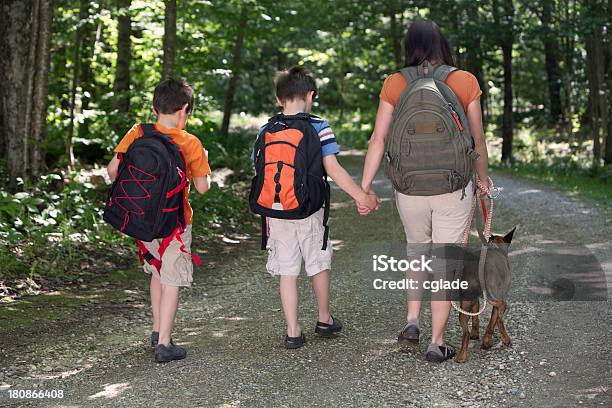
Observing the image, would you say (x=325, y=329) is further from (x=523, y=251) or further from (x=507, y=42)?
(x=507, y=42)

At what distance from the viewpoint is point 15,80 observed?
427 inches

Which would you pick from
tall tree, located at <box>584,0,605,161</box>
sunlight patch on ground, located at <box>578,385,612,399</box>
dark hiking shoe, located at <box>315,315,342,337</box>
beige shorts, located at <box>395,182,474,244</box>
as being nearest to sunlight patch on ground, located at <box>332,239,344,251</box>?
dark hiking shoe, located at <box>315,315,342,337</box>

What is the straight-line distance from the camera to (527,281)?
7773mm

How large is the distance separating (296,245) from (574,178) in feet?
51.6

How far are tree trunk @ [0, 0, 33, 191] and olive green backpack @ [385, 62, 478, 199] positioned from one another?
6.77 m

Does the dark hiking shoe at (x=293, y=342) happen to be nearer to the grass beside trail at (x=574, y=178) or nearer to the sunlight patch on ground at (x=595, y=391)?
the sunlight patch on ground at (x=595, y=391)

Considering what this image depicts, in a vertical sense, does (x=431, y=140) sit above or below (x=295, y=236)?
above

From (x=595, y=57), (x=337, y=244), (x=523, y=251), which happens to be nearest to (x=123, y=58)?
(x=337, y=244)

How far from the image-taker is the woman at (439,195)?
518 cm

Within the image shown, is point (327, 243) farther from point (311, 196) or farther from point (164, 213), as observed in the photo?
point (164, 213)

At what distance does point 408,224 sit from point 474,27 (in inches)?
745

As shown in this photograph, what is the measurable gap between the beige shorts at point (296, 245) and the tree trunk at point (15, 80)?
5804 millimetres

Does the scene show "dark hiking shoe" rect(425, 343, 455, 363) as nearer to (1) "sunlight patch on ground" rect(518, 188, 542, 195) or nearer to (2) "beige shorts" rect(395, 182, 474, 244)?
(2) "beige shorts" rect(395, 182, 474, 244)

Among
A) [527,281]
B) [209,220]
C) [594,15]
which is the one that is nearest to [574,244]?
[527,281]
